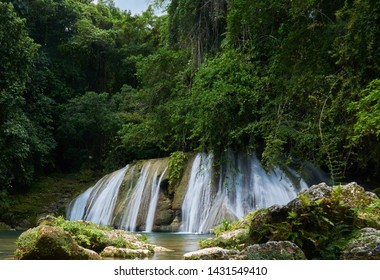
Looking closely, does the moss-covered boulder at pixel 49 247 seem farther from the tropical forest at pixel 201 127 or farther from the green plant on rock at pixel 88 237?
the green plant on rock at pixel 88 237

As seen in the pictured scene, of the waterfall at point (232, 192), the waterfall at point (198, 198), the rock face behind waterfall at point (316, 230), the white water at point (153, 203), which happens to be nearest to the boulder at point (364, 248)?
the rock face behind waterfall at point (316, 230)

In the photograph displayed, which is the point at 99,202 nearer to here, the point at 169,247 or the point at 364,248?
the point at 169,247

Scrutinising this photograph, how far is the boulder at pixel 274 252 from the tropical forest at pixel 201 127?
17 mm

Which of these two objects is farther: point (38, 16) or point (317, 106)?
point (38, 16)

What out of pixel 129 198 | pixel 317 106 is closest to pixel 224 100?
pixel 317 106

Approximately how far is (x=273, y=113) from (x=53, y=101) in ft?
48.9

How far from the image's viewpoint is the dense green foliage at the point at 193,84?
8.76m

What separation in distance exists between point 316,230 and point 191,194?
9004 millimetres

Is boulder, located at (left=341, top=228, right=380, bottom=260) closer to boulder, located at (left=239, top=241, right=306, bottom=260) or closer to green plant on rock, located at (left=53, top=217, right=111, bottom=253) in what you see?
boulder, located at (left=239, top=241, right=306, bottom=260)

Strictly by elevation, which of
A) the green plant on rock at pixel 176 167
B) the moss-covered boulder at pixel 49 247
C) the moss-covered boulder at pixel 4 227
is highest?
the green plant on rock at pixel 176 167

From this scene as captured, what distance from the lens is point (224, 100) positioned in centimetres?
1286

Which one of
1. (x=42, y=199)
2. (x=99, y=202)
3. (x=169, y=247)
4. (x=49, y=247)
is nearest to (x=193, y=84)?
(x=99, y=202)

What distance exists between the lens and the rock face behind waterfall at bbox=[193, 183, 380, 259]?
482 cm

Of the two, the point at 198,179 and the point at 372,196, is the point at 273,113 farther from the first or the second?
the point at 372,196
